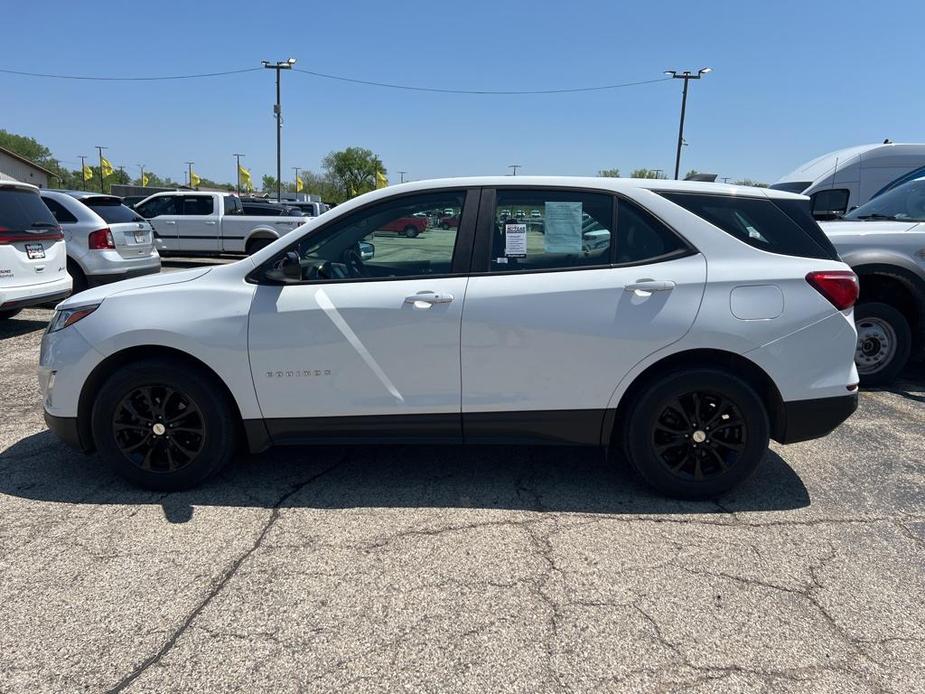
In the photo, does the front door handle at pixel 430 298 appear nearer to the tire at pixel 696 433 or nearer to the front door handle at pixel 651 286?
the front door handle at pixel 651 286

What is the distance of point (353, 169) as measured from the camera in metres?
86.2

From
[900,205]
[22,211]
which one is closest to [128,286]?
[22,211]

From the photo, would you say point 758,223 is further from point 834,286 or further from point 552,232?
point 552,232

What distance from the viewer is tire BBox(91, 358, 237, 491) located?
3402 millimetres

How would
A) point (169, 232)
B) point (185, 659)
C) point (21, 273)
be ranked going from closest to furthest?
1. point (185, 659)
2. point (21, 273)
3. point (169, 232)

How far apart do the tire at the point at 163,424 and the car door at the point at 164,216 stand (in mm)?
14710

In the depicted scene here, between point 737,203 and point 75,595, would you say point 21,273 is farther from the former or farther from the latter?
point 737,203

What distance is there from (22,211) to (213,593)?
647 centimetres

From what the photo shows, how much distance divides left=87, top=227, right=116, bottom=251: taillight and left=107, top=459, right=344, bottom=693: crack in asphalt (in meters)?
7.16

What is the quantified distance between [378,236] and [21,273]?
5.64 metres

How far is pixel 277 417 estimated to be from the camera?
3.45 m

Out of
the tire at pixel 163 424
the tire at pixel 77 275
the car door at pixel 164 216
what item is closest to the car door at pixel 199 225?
the car door at pixel 164 216

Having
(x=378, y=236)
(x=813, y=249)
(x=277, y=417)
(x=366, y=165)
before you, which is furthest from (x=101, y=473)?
(x=366, y=165)

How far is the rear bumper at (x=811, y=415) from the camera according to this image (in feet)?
11.0
